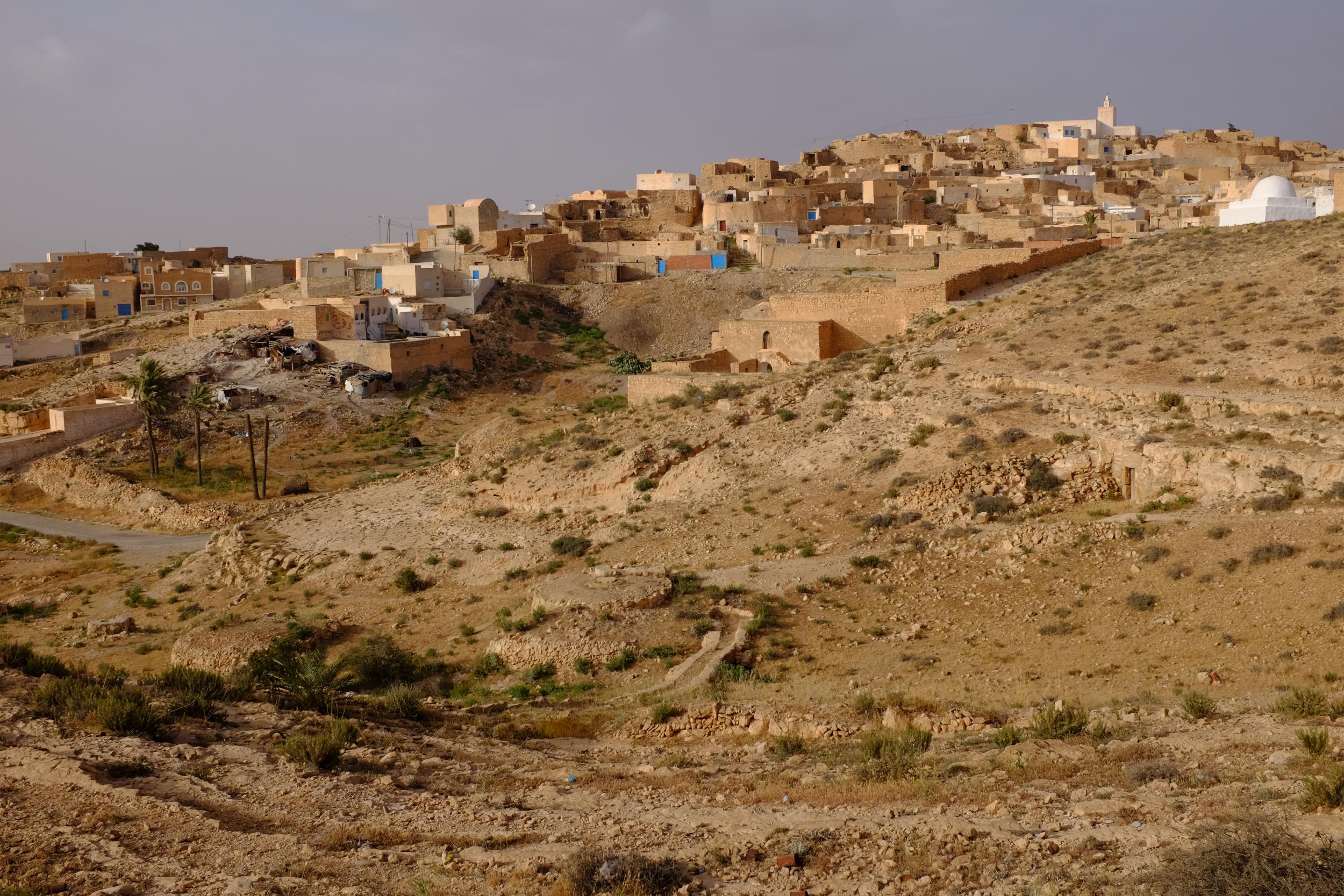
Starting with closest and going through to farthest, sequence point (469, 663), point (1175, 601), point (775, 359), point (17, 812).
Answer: point (17, 812) < point (1175, 601) < point (469, 663) < point (775, 359)

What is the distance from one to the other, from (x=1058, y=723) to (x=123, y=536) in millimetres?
20317

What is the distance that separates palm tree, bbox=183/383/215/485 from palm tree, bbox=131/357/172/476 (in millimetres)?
635

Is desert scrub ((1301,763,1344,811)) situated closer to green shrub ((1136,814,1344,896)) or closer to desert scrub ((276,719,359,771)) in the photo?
green shrub ((1136,814,1344,896))

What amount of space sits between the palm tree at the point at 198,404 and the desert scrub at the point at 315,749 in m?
18.8

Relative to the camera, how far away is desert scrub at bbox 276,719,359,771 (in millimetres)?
8570

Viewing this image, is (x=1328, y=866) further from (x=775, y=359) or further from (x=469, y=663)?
(x=775, y=359)

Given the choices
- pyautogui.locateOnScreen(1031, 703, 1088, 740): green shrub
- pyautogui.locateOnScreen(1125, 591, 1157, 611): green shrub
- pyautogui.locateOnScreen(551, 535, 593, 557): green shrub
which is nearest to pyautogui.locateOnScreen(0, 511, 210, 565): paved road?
pyautogui.locateOnScreen(551, 535, 593, 557): green shrub

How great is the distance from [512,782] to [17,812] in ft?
10.6

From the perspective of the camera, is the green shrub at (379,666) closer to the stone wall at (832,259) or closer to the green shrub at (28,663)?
the green shrub at (28,663)

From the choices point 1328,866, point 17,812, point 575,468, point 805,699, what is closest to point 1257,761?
point 1328,866

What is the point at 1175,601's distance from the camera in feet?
38.7

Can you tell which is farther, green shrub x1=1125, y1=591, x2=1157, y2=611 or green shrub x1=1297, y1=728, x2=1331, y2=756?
green shrub x1=1125, y1=591, x2=1157, y2=611

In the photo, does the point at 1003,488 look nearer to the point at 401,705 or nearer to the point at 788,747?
the point at 788,747

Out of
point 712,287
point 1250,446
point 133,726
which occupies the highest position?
point 712,287
